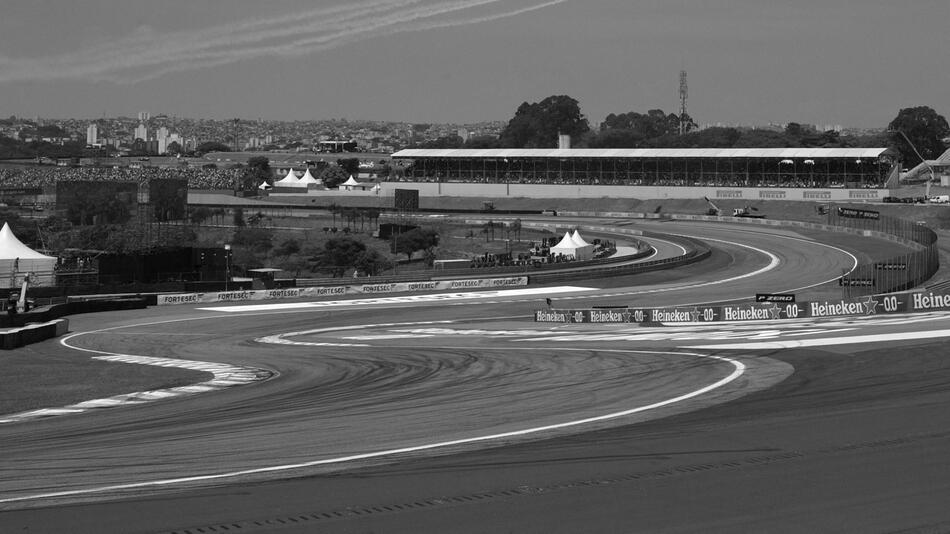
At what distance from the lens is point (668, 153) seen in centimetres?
13275

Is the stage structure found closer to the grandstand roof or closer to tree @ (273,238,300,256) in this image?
tree @ (273,238,300,256)

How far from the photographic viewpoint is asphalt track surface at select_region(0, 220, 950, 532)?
11.4 meters

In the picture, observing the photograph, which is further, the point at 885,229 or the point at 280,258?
the point at 280,258

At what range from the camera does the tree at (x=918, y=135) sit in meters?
177

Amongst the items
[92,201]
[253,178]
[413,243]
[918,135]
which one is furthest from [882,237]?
[253,178]

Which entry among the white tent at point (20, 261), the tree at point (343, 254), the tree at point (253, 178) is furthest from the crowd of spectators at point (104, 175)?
the white tent at point (20, 261)

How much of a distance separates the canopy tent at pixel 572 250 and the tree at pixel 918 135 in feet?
383

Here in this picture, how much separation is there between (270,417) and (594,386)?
22.8 ft

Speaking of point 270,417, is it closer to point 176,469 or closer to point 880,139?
point 176,469

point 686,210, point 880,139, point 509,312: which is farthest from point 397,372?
point 880,139

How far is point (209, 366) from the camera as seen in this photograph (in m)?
29.2

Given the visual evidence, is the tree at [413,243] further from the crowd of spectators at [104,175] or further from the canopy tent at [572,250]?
the crowd of spectators at [104,175]

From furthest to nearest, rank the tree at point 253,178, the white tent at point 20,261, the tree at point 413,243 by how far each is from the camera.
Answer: the tree at point 253,178 → the tree at point 413,243 → the white tent at point 20,261

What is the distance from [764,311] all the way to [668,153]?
95.5 meters
